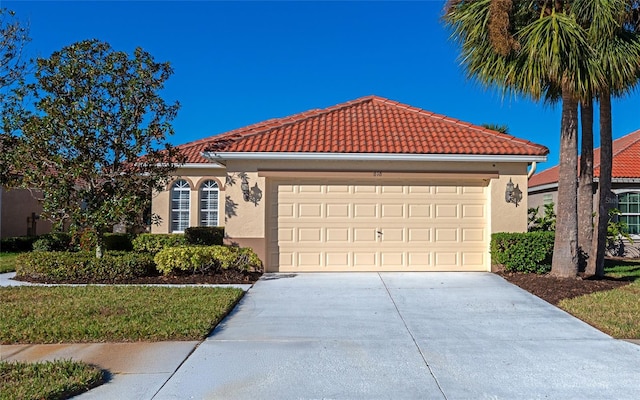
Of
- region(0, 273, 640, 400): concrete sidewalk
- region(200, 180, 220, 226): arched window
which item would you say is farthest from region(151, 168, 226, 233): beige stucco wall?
region(0, 273, 640, 400): concrete sidewalk

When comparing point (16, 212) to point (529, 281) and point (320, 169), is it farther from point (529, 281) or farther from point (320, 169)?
point (529, 281)

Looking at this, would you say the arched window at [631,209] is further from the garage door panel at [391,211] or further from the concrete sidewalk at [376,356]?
the concrete sidewalk at [376,356]

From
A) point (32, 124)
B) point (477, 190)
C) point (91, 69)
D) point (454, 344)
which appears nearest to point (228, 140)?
point (91, 69)

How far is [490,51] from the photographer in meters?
9.88

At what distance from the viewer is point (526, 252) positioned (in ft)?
34.7

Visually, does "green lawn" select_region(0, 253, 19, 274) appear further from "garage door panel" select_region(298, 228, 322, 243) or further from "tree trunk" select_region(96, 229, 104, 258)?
"garage door panel" select_region(298, 228, 322, 243)

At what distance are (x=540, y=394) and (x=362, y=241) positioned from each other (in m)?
7.21

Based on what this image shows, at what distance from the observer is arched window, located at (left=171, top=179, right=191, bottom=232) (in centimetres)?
1725

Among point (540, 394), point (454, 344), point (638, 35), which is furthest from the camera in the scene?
point (638, 35)

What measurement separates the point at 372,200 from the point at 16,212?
649 inches

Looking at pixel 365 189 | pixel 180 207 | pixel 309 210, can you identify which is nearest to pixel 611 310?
pixel 365 189

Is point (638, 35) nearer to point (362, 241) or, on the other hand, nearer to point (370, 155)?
point (370, 155)

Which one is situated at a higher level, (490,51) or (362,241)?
(490,51)

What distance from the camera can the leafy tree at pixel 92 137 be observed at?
998 cm
